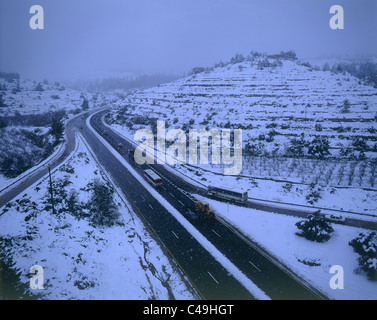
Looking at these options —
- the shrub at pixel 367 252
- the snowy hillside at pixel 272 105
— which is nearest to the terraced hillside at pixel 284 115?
the snowy hillside at pixel 272 105

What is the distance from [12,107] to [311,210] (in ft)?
457

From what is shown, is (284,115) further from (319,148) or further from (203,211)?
(203,211)

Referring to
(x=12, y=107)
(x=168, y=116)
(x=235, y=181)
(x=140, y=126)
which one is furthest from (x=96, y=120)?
(x=235, y=181)

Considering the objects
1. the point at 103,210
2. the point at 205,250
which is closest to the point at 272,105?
the point at 205,250

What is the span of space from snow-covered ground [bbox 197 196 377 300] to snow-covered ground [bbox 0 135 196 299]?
10649mm

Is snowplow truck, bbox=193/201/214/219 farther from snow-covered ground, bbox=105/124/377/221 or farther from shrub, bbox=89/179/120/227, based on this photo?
shrub, bbox=89/179/120/227

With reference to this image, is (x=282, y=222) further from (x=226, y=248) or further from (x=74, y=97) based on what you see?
(x=74, y=97)

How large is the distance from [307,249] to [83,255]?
75.9 feet

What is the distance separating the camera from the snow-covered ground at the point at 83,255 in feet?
60.9

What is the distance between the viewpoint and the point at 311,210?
3256 centimetres

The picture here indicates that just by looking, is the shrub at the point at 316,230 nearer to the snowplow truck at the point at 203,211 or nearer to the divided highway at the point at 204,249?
the divided highway at the point at 204,249

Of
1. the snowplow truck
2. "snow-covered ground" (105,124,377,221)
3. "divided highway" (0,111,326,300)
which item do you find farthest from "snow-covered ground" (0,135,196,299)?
"snow-covered ground" (105,124,377,221)

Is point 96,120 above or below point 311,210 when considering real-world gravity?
above
